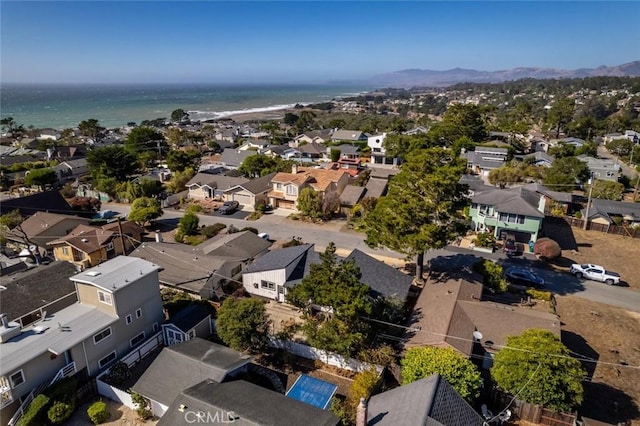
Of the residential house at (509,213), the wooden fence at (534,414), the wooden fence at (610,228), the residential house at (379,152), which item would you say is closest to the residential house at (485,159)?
the residential house at (379,152)

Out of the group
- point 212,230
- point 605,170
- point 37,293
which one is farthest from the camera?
point 605,170

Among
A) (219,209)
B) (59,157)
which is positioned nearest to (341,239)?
(219,209)

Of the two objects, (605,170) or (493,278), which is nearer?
(493,278)

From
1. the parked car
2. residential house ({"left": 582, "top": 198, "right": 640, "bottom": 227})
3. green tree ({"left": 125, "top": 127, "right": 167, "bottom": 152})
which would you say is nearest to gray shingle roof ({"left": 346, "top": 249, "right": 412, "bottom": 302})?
the parked car

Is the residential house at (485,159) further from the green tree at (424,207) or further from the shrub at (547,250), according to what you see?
the green tree at (424,207)

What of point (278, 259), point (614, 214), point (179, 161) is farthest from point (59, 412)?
point (614, 214)

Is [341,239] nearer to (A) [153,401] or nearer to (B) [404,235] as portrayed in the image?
(B) [404,235]

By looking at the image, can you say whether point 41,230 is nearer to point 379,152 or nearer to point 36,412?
point 36,412
